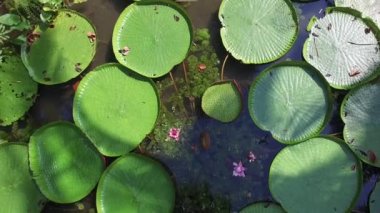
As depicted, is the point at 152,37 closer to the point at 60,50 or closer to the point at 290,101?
the point at 60,50

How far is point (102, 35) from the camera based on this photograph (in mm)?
5051

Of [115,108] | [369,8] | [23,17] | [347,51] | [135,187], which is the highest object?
[369,8]

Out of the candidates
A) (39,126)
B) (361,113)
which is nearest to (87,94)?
(39,126)

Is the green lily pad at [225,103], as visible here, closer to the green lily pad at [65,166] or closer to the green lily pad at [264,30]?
the green lily pad at [264,30]

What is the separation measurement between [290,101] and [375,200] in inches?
48.6

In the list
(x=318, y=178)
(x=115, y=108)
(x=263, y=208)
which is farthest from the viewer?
(x=115, y=108)

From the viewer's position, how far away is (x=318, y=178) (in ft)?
14.5

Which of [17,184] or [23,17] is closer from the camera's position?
[17,184]

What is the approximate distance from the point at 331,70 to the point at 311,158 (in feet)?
2.89

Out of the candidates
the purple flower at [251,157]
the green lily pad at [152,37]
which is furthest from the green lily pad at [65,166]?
the purple flower at [251,157]

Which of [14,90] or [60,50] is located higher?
[60,50]

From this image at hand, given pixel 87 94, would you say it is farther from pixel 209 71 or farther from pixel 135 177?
pixel 209 71

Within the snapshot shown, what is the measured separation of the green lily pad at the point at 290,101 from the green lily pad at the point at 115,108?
103 cm

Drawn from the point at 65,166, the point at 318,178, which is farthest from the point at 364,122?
the point at 65,166
